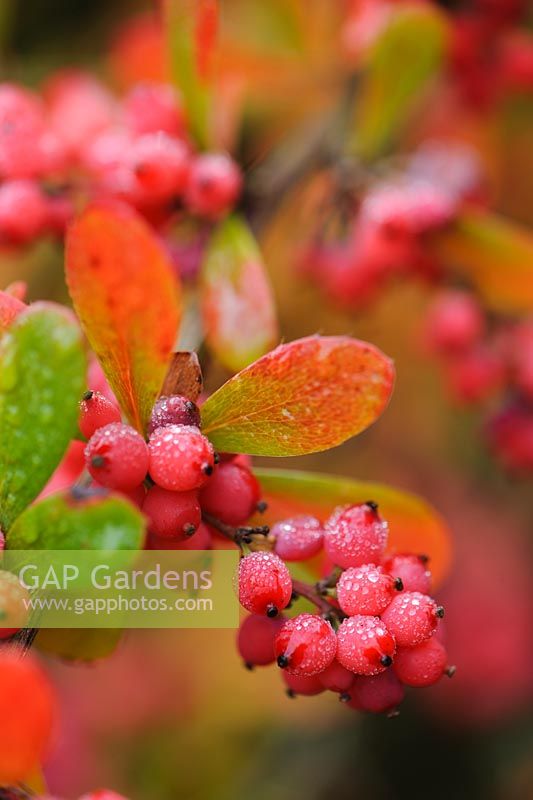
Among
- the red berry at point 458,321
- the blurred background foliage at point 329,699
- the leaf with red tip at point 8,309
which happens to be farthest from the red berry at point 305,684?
the blurred background foliage at point 329,699

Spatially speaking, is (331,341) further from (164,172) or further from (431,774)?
(431,774)

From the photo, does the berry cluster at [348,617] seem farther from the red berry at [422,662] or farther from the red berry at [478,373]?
the red berry at [478,373]

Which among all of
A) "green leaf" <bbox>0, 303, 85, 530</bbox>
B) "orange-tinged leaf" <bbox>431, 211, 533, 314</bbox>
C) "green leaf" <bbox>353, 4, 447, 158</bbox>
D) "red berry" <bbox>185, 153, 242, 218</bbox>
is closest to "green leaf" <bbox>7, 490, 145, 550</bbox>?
"green leaf" <bbox>0, 303, 85, 530</bbox>

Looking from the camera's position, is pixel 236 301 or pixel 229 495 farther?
pixel 236 301

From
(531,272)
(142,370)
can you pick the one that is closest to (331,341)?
(142,370)

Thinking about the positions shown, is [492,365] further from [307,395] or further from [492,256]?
[307,395]

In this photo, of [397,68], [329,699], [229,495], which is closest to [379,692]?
[229,495]
